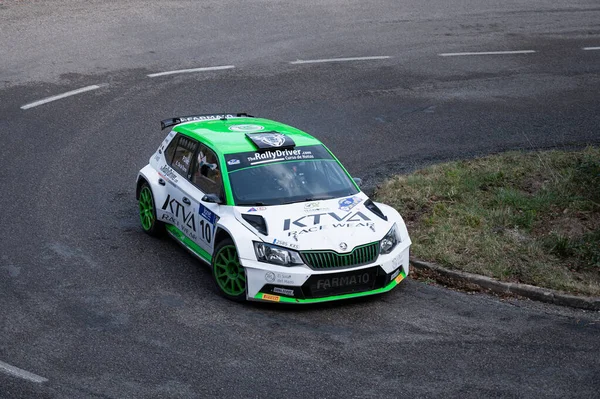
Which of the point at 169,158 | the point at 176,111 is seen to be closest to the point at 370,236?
the point at 169,158

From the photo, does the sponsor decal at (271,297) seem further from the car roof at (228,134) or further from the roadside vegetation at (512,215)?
the roadside vegetation at (512,215)

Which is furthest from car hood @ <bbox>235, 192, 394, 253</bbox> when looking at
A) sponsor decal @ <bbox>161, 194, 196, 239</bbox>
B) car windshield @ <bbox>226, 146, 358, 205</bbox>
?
sponsor decal @ <bbox>161, 194, 196, 239</bbox>

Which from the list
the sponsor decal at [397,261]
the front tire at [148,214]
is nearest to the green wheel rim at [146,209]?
the front tire at [148,214]

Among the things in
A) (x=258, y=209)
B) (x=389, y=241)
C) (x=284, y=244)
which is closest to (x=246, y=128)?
(x=258, y=209)

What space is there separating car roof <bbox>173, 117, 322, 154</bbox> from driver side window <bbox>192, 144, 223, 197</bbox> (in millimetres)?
111

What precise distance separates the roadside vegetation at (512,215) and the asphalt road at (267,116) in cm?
75

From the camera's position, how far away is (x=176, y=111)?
672 inches

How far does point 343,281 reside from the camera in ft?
31.3

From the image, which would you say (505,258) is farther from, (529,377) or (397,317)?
(529,377)

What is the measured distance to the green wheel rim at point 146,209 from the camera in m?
11.9

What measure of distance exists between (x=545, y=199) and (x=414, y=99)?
6.04 m

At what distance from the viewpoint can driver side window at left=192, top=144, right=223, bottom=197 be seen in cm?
1062

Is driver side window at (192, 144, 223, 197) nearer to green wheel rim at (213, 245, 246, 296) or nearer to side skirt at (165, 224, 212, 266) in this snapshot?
side skirt at (165, 224, 212, 266)

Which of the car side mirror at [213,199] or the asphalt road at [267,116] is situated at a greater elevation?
the car side mirror at [213,199]
